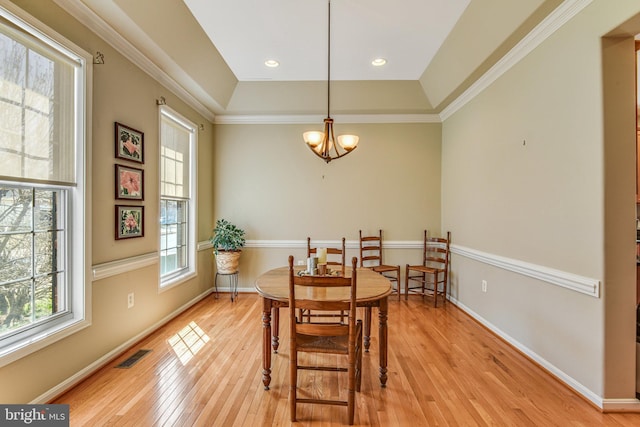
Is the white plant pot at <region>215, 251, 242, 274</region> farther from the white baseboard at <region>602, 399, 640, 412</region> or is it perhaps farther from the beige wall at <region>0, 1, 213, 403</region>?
the white baseboard at <region>602, 399, 640, 412</region>

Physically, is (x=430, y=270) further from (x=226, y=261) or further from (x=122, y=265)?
(x=122, y=265)

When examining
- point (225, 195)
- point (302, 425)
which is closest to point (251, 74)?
point (225, 195)

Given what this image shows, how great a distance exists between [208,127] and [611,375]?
16.6 ft

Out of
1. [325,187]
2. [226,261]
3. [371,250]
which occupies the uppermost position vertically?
[325,187]

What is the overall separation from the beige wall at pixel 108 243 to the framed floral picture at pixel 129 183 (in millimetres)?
64

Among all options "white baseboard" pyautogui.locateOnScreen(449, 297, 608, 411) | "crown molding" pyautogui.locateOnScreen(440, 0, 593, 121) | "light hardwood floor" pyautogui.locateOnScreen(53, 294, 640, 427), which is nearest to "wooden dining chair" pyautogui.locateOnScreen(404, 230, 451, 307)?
"white baseboard" pyautogui.locateOnScreen(449, 297, 608, 411)

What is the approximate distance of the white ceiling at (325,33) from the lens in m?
2.66

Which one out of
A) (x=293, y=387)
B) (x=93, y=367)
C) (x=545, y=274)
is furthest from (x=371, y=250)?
(x=93, y=367)

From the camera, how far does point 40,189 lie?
203 centimetres

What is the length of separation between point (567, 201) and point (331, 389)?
224 cm

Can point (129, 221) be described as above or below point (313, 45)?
below

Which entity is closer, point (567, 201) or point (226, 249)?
point (567, 201)

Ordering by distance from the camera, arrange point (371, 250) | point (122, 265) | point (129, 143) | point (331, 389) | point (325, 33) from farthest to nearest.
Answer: point (371, 250)
point (325, 33)
point (129, 143)
point (122, 265)
point (331, 389)

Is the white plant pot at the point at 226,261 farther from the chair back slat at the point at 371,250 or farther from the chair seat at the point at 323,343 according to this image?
the chair seat at the point at 323,343
